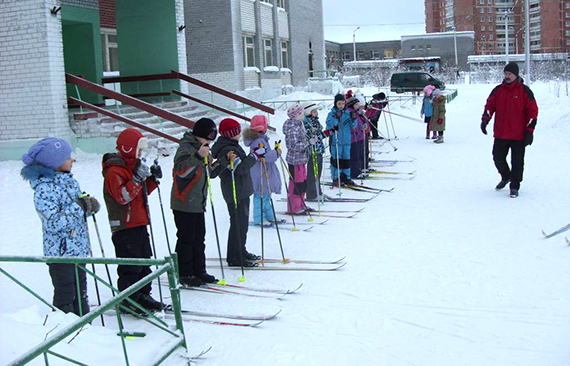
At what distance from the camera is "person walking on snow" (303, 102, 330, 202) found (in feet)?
28.7

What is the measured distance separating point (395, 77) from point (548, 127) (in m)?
21.6

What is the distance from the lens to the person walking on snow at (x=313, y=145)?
873cm

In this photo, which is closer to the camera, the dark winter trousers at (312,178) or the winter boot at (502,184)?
the dark winter trousers at (312,178)

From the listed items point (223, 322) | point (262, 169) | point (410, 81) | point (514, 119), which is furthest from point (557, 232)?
point (410, 81)

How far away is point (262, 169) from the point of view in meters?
7.29

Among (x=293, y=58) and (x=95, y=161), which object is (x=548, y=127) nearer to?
(x=95, y=161)

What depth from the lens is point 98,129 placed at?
13.3 m

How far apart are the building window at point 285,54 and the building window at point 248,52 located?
12.6 ft

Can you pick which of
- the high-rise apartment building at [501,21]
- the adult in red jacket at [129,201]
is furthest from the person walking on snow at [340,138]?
the high-rise apartment building at [501,21]

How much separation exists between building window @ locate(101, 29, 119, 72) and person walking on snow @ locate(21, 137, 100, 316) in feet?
51.9

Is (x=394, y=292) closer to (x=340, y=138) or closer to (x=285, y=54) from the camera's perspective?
(x=340, y=138)

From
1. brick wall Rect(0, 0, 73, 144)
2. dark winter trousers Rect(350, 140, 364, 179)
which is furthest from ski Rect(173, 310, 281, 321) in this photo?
brick wall Rect(0, 0, 73, 144)

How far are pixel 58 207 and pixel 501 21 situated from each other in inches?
4430

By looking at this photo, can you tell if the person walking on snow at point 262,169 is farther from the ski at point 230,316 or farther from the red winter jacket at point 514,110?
the red winter jacket at point 514,110
